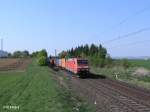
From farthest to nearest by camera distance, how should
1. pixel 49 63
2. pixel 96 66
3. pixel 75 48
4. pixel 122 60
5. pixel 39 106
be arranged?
pixel 75 48
pixel 49 63
pixel 96 66
pixel 122 60
pixel 39 106

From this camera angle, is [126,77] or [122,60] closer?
[126,77]

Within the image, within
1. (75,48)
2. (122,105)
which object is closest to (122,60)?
(122,105)

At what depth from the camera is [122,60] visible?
72.2 meters

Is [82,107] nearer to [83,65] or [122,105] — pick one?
[122,105]

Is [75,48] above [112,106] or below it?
above

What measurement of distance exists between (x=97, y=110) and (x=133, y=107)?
8.11 feet

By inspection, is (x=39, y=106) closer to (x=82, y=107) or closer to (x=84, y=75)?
(x=82, y=107)

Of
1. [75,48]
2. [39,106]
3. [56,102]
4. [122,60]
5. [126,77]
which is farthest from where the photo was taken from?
[75,48]

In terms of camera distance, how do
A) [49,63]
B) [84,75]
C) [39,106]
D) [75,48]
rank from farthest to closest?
1. [75,48]
2. [49,63]
3. [84,75]
4. [39,106]

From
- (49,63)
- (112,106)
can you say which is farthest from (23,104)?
(49,63)

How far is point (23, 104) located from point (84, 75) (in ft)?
108

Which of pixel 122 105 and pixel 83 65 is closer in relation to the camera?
pixel 122 105

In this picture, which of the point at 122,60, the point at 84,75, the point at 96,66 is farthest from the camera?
the point at 96,66

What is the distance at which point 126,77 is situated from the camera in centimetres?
4934
